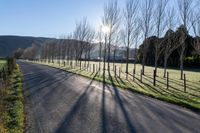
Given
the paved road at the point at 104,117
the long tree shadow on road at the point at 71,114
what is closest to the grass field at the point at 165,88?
the paved road at the point at 104,117

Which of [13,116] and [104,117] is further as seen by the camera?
[13,116]

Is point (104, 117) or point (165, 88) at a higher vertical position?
point (104, 117)

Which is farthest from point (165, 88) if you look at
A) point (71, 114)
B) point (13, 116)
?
point (13, 116)

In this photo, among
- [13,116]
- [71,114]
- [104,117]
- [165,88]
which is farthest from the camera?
[165,88]

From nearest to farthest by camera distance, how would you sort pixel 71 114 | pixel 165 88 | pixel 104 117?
pixel 104 117, pixel 71 114, pixel 165 88

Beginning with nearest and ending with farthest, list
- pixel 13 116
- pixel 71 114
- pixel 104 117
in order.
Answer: pixel 104 117, pixel 13 116, pixel 71 114

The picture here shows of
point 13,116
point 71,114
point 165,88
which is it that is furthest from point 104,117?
point 165,88

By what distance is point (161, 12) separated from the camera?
4022cm

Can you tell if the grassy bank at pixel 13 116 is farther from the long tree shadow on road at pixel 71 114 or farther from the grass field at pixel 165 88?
the grass field at pixel 165 88

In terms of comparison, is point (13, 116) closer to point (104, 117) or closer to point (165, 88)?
point (104, 117)

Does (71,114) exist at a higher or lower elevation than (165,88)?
higher

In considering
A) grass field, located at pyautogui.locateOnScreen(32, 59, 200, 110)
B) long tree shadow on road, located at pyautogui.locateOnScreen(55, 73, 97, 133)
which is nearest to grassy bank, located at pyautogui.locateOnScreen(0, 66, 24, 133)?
long tree shadow on road, located at pyautogui.locateOnScreen(55, 73, 97, 133)

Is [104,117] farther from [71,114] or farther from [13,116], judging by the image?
[13,116]

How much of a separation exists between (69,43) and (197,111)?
7096 cm
